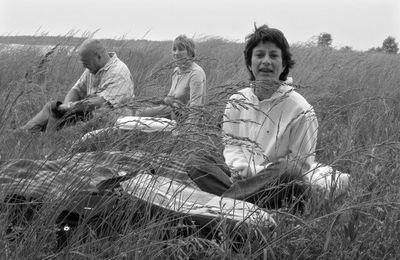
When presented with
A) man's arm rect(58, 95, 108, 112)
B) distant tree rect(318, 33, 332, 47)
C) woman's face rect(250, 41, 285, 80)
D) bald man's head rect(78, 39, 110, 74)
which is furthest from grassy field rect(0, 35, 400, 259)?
distant tree rect(318, 33, 332, 47)

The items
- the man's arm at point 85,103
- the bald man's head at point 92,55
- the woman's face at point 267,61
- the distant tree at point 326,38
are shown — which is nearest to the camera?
the man's arm at point 85,103

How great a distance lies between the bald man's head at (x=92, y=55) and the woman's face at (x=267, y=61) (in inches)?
100

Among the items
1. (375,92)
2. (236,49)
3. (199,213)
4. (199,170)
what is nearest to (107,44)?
(236,49)

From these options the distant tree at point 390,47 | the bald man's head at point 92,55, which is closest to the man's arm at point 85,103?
the bald man's head at point 92,55

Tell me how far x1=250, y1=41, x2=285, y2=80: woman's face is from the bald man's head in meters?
2.55

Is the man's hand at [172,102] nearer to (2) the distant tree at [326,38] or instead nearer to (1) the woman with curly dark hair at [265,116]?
(1) the woman with curly dark hair at [265,116]

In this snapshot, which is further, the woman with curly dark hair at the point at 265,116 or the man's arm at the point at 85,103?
the woman with curly dark hair at the point at 265,116

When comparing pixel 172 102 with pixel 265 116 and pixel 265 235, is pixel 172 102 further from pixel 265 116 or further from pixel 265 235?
pixel 265 116

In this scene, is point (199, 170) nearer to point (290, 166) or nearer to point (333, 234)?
point (290, 166)

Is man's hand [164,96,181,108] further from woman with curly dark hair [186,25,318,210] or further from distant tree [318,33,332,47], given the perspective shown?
distant tree [318,33,332,47]

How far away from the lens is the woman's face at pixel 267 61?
3.40 metres

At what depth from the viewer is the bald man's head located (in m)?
5.64

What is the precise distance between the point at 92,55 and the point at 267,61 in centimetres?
265

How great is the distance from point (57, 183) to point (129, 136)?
0.84 feet
